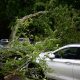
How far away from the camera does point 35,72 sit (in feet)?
19.1

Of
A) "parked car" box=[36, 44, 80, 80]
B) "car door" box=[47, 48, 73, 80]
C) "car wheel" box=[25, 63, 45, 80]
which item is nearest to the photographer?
"car wheel" box=[25, 63, 45, 80]

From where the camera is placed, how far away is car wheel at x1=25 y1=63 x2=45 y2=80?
5775 mm

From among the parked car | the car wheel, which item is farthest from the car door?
the car wheel

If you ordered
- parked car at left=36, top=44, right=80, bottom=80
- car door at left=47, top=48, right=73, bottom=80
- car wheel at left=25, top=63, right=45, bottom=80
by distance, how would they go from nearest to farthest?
1. car wheel at left=25, top=63, right=45, bottom=80
2. parked car at left=36, top=44, right=80, bottom=80
3. car door at left=47, top=48, right=73, bottom=80

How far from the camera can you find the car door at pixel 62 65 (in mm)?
9206

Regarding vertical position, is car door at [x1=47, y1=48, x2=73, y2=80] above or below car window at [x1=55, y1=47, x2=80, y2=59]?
below

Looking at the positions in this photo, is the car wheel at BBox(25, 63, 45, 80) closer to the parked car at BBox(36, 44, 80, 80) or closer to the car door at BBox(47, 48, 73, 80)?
the parked car at BBox(36, 44, 80, 80)

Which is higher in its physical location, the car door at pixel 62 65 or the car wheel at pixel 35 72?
the car wheel at pixel 35 72

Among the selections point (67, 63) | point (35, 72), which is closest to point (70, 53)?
point (67, 63)

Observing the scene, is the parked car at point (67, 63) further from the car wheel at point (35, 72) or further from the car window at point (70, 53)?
the car wheel at point (35, 72)

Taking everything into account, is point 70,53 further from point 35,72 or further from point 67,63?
A: point 35,72

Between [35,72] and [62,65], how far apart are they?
374cm

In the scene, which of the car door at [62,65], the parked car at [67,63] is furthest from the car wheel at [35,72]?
the car door at [62,65]

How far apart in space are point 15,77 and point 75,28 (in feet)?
33.0
